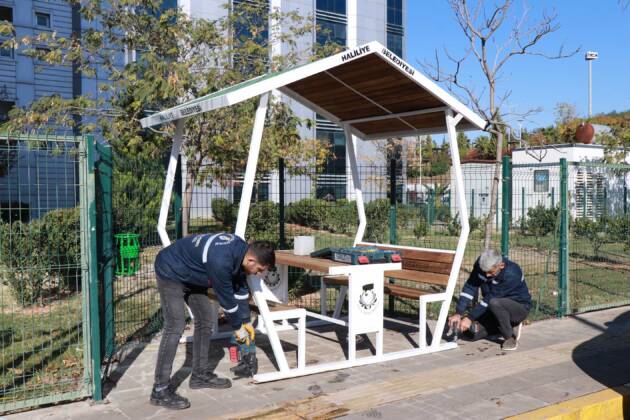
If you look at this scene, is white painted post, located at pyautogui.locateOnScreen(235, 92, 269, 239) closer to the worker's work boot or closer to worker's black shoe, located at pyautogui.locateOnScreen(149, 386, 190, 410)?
worker's black shoe, located at pyautogui.locateOnScreen(149, 386, 190, 410)

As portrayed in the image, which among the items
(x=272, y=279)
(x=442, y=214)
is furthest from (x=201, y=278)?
(x=442, y=214)

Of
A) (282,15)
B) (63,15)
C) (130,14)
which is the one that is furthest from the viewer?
(63,15)

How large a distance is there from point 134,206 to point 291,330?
2434mm

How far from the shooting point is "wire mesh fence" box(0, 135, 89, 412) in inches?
194

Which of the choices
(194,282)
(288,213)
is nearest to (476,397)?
(194,282)

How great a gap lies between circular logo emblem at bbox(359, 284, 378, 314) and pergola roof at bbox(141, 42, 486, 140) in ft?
7.10

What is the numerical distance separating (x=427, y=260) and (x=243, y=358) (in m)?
2.74

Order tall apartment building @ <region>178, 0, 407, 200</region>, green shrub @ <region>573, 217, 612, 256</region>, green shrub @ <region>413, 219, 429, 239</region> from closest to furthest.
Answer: green shrub @ <region>413, 219, 429, 239</region> < green shrub @ <region>573, 217, 612, 256</region> < tall apartment building @ <region>178, 0, 407, 200</region>

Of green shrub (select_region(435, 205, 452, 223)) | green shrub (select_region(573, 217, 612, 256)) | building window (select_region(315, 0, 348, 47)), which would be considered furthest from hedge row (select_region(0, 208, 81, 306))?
building window (select_region(315, 0, 348, 47))

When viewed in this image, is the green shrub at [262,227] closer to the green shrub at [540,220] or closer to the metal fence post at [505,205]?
the metal fence post at [505,205]

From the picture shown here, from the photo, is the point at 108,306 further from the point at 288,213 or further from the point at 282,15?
the point at 282,15

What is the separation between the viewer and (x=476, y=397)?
5.28m

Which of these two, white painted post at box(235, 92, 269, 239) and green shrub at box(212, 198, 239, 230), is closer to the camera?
white painted post at box(235, 92, 269, 239)

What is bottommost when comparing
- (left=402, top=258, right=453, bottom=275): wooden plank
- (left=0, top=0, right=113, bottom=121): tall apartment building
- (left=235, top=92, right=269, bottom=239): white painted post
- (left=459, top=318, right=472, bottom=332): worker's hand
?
(left=459, top=318, right=472, bottom=332): worker's hand
